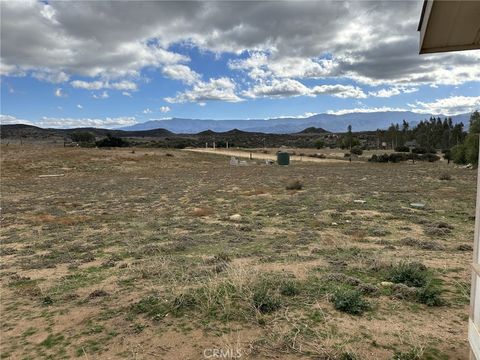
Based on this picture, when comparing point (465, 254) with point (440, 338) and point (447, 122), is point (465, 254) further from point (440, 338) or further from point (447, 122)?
point (447, 122)

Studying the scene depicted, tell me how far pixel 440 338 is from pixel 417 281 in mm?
1656

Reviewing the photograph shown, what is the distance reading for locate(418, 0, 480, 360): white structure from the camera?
9.79 feet

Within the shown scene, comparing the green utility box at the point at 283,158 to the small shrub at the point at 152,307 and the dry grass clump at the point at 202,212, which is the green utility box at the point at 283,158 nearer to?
the dry grass clump at the point at 202,212

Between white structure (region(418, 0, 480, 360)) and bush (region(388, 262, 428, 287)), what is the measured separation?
236 centimetres

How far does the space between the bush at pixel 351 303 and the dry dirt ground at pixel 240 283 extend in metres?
0.02

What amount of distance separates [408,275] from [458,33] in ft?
12.7

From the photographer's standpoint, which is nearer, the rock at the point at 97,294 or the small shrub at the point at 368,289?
the small shrub at the point at 368,289

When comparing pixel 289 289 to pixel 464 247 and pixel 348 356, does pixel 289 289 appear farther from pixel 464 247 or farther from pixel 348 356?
pixel 464 247

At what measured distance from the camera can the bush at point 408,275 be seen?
5806mm

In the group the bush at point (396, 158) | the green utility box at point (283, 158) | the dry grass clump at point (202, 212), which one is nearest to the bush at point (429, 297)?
the dry grass clump at point (202, 212)

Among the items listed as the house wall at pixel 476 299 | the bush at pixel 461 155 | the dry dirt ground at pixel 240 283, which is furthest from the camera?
the bush at pixel 461 155

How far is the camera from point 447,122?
253 feet

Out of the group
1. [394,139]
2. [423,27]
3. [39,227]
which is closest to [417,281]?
[423,27]

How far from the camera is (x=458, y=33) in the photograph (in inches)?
132
